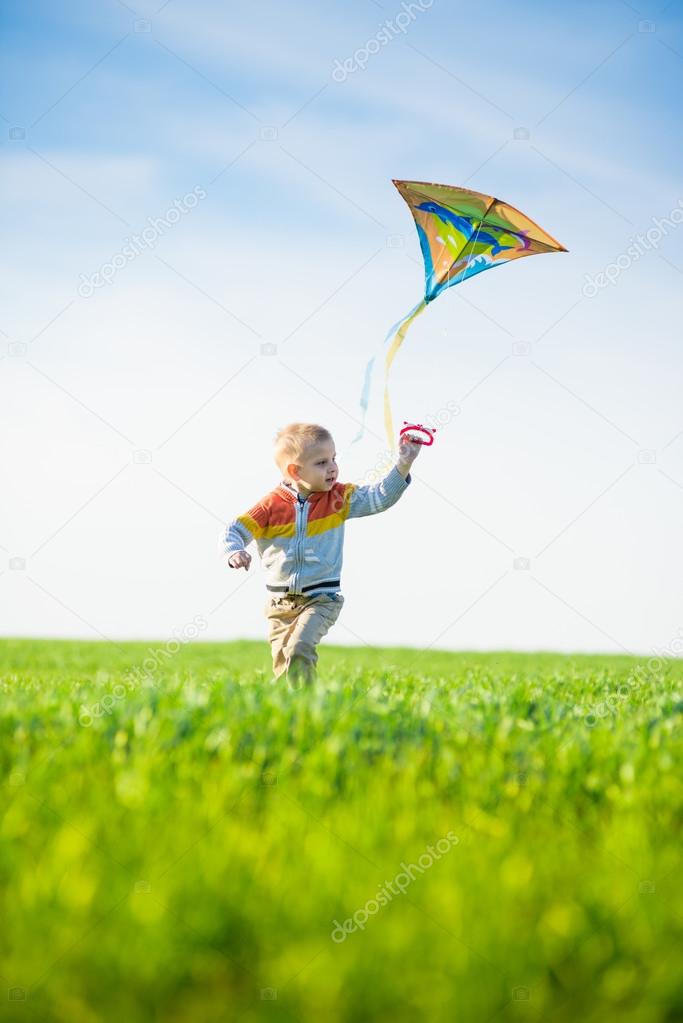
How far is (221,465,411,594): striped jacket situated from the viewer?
761 centimetres

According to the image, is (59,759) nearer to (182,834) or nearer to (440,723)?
(182,834)

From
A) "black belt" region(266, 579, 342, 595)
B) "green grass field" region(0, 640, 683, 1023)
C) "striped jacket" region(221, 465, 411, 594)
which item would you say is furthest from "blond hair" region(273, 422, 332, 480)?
"green grass field" region(0, 640, 683, 1023)

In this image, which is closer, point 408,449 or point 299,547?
point 408,449

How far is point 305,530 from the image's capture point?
762 centimetres

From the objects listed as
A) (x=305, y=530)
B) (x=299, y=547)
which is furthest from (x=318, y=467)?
(x=299, y=547)

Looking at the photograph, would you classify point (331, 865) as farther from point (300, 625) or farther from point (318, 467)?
point (318, 467)

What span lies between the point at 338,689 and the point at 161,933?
3477 millimetres

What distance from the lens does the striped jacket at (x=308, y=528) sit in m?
7.61

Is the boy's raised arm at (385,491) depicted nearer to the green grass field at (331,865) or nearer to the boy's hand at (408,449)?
the boy's hand at (408,449)

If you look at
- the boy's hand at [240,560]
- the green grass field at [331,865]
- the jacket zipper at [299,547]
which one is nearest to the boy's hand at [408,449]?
the jacket zipper at [299,547]

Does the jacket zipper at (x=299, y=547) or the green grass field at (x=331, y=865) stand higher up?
the jacket zipper at (x=299, y=547)

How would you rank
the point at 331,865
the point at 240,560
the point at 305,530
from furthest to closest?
the point at 305,530 < the point at 240,560 < the point at 331,865

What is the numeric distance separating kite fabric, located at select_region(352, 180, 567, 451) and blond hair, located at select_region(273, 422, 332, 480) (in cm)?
55

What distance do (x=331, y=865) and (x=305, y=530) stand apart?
4.64 meters
